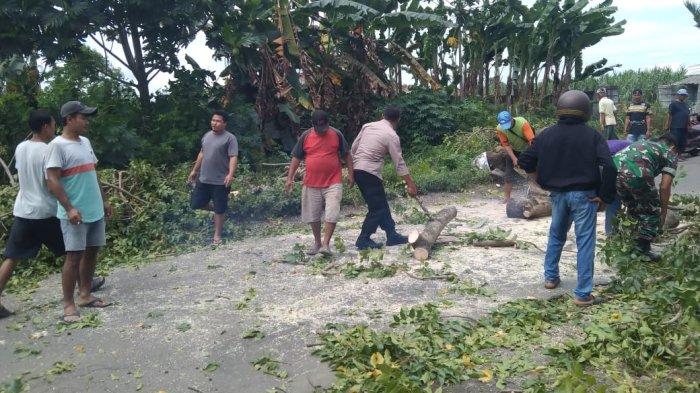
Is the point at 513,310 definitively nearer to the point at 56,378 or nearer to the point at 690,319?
the point at 690,319

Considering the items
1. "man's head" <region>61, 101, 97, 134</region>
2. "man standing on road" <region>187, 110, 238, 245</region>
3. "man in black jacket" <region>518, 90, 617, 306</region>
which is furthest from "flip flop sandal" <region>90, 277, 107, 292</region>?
"man in black jacket" <region>518, 90, 617, 306</region>

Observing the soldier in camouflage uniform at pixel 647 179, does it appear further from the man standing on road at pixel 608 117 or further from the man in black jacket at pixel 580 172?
the man standing on road at pixel 608 117

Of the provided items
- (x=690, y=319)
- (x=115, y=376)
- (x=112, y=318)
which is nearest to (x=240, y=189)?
(x=112, y=318)

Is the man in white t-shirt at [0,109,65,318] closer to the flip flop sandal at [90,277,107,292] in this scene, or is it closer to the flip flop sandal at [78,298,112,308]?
the flip flop sandal at [78,298,112,308]

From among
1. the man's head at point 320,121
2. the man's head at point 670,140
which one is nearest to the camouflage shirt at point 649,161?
the man's head at point 670,140

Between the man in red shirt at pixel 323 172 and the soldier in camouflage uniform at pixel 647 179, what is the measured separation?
9.54ft

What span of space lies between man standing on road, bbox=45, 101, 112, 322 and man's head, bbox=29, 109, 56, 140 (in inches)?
7.8

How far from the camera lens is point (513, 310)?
497 cm

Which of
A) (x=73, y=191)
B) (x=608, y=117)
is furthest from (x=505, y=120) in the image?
(x=608, y=117)

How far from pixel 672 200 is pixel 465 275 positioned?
3.31m

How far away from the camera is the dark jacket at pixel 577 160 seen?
16.7ft

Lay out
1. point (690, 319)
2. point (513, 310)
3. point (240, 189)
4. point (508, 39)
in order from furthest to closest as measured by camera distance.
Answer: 1. point (508, 39)
2. point (240, 189)
3. point (513, 310)
4. point (690, 319)

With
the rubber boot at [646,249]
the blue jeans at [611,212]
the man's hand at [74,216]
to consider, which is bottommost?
the rubber boot at [646,249]

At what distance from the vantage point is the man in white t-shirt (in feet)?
17.6
